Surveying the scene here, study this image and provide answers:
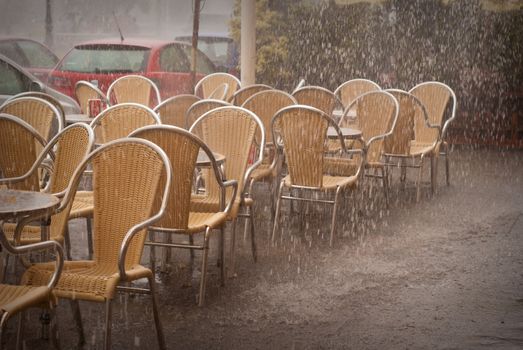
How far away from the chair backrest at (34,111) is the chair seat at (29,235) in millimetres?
1350

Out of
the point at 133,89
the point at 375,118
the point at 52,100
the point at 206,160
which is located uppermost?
the point at 133,89

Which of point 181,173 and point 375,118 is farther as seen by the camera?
point 375,118

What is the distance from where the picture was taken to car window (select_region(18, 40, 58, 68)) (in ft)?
42.6

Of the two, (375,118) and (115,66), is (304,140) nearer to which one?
(375,118)

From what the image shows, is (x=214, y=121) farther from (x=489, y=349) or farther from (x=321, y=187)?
(x=489, y=349)

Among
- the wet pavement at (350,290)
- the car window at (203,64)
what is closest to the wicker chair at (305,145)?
the wet pavement at (350,290)

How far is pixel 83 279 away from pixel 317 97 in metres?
4.48

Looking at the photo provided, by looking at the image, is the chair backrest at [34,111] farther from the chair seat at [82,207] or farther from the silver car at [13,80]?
the silver car at [13,80]

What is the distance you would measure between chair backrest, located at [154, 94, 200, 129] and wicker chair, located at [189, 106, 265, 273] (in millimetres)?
1147

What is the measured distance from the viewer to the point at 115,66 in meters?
10.7

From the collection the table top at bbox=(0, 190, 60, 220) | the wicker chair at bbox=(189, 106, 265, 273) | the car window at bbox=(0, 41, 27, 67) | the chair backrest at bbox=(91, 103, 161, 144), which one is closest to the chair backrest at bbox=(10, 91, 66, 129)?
the chair backrest at bbox=(91, 103, 161, 144)

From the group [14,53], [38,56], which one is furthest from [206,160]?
[14,53]

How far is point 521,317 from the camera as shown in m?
4.80

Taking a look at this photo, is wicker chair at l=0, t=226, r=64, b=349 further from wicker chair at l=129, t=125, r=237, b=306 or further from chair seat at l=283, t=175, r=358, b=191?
chair seat at l=283, t=175, r=358, b=191
